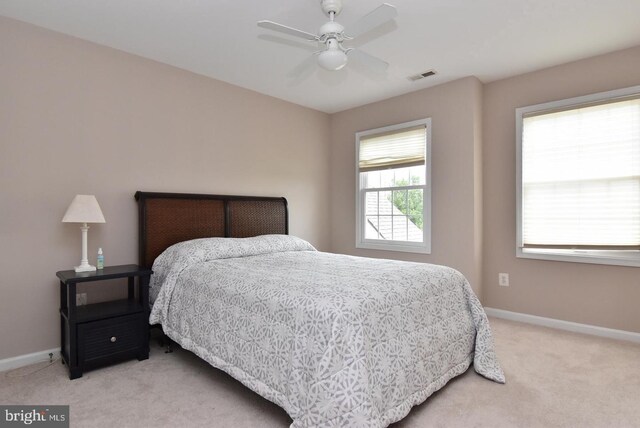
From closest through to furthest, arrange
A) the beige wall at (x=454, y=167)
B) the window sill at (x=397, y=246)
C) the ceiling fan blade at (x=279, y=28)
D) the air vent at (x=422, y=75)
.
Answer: the ceiling fan blade at (x=279, y=28)
the air vent at (x=422, y=75)
the beige wall at (x=454, y=167)
the window sill at (x=397, y=246)

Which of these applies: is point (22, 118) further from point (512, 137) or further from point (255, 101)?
point (512, 137)

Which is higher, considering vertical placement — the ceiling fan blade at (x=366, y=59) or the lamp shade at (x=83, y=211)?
the ceiling fan blade at (x=366, y=59)

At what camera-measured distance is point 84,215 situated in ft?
8.18

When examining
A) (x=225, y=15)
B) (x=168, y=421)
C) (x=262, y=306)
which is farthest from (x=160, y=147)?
(x=168, y=421)

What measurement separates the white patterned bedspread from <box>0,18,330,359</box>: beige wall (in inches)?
31.7

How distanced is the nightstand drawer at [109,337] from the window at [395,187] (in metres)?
2.77

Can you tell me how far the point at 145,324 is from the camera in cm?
261

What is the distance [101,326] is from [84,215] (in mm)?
799

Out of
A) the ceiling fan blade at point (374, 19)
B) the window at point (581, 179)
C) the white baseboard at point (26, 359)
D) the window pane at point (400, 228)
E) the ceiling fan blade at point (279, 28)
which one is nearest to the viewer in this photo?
the ceiling fan blade at point (374, 19)

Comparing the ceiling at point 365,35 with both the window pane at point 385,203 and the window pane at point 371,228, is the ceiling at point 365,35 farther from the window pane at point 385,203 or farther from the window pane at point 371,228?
the window pane at point 371,228

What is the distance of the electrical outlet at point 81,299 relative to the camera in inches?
108

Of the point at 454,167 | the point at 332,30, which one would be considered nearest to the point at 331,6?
the point at 332,30

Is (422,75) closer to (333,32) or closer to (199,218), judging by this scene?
(333,32)

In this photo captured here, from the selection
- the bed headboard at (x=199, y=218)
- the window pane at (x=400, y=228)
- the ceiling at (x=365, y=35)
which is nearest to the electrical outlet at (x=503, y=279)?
the window pane at (x=400, y=228)
